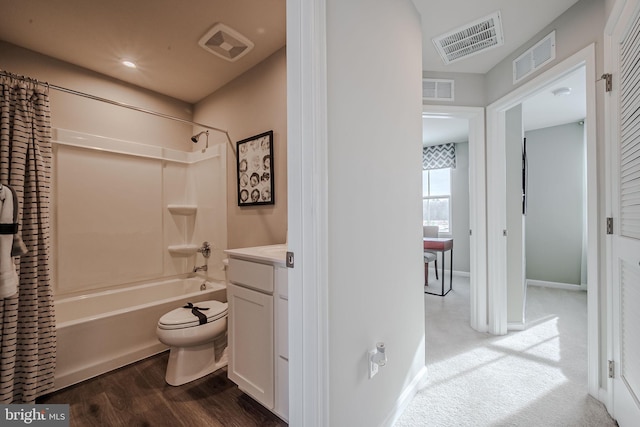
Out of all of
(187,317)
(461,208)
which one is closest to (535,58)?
(461,208)

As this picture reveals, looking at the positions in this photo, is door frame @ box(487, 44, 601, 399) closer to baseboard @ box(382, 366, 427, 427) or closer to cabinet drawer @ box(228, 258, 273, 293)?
baseboard @ box(382, 366, 427, 427)

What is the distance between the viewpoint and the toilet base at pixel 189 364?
5.87 feet

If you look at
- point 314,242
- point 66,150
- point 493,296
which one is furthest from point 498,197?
point 66,150

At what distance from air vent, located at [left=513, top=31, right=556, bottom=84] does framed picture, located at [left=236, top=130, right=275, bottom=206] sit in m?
2.10

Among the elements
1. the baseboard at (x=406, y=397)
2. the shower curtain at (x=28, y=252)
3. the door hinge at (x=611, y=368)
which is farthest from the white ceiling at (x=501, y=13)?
the shower curtain at (x=28, y=252)

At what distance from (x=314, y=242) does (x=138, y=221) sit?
2589 millimetres

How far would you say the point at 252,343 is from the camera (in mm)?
1533

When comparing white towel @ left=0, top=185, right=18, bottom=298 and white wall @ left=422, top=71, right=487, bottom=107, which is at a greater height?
white wall @ left=422, top=71, right=487, bottom=107

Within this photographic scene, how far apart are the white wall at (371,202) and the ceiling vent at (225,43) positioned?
124 centimetres

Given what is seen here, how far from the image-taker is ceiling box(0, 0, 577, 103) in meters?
1.73

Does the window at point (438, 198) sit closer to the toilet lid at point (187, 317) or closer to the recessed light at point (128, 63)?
the toilet lid at point (187, 317)

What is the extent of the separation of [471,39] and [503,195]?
1341mm

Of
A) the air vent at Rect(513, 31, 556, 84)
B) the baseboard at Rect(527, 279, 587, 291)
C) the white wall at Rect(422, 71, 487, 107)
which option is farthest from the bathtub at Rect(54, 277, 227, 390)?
the baseboard at Rect(527, 279, 587, 291)

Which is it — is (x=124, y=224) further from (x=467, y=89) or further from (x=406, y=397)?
(x=467, y=89)
